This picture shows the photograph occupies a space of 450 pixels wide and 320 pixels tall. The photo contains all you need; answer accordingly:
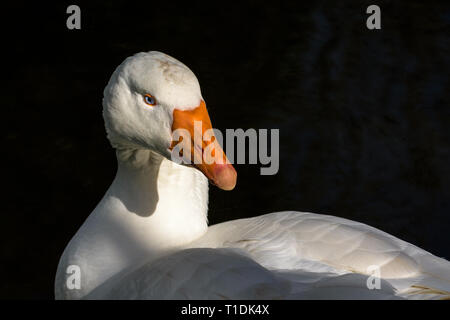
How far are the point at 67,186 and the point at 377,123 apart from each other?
2.62 meters

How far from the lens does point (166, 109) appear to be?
103 inches

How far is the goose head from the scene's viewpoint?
8.42 ft

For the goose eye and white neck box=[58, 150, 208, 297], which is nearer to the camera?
the goose eye

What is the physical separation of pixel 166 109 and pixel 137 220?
30.7 inches

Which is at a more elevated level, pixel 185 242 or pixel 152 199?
pixel 152 199

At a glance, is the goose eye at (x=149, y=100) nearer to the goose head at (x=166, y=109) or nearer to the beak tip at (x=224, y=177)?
the goose head at (x=166, y=109)

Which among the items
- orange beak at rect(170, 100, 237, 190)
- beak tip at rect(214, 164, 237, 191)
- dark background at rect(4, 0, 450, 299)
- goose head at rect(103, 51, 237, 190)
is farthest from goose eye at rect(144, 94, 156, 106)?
dark background at rect(4, 0, 450, 299)

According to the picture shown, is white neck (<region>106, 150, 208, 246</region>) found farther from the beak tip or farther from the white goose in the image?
the beak tip

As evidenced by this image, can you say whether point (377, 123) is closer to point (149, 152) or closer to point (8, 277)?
point (149, 152)

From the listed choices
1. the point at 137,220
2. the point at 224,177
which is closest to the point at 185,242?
the point at 137,220

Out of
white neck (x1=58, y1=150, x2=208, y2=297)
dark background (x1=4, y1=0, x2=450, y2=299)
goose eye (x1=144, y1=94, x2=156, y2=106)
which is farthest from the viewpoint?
dark background (x1=4, y1=0, x2=450, y2=299)

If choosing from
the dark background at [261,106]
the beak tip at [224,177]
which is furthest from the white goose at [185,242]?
the dark background at [261,106]

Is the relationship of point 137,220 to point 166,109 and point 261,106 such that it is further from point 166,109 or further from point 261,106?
point 261,106

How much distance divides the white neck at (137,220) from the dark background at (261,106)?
103 centimetres
